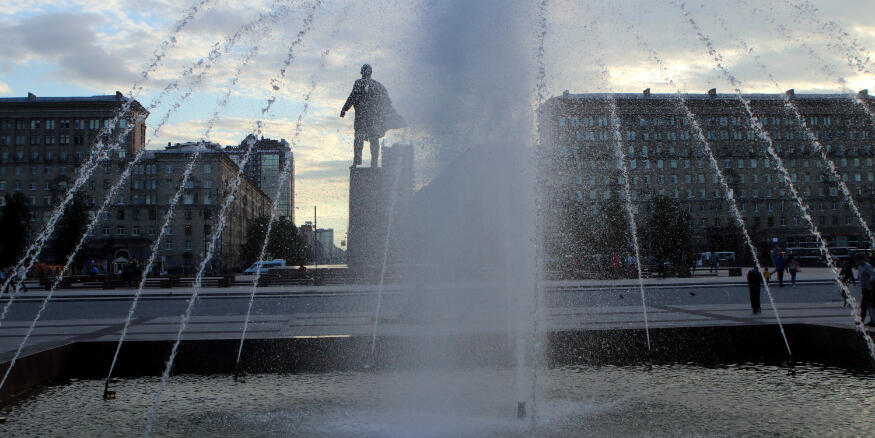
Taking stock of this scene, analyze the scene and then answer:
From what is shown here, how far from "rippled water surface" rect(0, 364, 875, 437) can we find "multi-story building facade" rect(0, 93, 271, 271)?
79110 millimetres

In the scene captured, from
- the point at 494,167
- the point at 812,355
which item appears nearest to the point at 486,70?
the point at 494,167

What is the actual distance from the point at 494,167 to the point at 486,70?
1594 mm

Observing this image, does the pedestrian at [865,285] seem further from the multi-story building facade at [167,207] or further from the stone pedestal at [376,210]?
the multi-story building facade at [167,207]

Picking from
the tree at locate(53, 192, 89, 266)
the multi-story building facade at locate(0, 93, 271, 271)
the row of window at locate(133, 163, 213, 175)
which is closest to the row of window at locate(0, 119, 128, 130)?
the multi-story building facade at locate(0, 93, 271, 271)

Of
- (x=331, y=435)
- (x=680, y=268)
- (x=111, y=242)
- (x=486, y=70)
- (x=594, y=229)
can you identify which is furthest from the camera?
(x=111, y=242)

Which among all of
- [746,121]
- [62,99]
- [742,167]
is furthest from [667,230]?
[62,99]

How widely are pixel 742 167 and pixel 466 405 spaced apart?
85.2 m

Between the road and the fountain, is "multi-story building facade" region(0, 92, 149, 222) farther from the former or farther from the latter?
the fountain

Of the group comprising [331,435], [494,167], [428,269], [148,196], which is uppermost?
[148,196]

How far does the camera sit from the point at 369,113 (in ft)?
50.2

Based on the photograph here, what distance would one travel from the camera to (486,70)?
9.18 meters

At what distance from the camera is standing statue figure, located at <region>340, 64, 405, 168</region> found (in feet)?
42.6

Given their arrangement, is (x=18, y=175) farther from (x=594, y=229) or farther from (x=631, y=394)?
(x=631, y=394)

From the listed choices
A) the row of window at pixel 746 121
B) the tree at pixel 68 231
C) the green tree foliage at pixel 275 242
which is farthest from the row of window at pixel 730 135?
the tree at pixel 68 231
